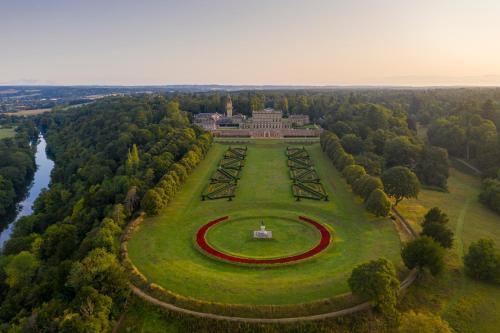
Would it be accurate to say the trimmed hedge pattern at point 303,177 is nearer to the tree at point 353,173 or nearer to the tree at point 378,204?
the tree at point 353,173

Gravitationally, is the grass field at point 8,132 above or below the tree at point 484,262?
below

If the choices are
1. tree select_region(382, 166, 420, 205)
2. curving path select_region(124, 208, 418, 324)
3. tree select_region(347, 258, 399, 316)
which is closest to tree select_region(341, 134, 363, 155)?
tree select_region(382, 166, 420, 205)

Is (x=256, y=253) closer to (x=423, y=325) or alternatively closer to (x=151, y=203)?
(x=151, y=203)

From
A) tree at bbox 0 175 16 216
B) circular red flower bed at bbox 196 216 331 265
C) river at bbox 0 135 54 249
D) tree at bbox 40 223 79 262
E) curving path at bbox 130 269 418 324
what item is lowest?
river at bbox 0 135 54 249

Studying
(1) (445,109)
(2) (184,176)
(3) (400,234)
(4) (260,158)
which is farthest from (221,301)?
(1) (445,109)

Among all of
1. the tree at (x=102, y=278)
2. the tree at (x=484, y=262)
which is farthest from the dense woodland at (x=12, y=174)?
the tree at (x=484, y=262)

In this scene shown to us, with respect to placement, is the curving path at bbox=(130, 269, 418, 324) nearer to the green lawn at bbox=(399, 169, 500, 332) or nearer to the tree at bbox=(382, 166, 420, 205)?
the green lawn at bbox=(399, 169, 500, 332)
